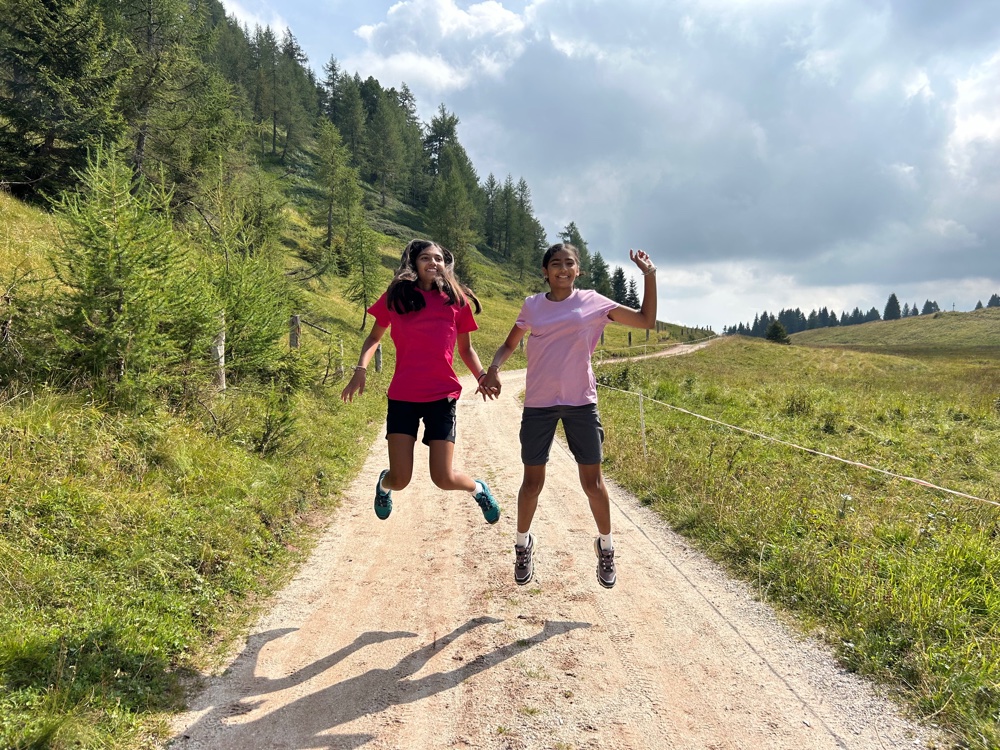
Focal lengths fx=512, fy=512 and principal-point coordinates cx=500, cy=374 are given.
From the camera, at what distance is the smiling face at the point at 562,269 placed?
12.8 feet

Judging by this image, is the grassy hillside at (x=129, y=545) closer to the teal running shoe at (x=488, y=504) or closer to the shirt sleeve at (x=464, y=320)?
the teal running shoe at (x=488, y=504)

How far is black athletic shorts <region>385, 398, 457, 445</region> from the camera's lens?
4.14 m

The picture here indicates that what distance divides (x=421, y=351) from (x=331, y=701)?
94.4 inches

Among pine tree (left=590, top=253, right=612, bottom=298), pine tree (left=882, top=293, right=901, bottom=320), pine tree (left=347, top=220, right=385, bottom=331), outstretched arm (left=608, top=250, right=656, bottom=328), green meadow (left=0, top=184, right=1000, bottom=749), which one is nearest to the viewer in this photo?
green meadow (left=0, top=184, right=1000, bottom=749)

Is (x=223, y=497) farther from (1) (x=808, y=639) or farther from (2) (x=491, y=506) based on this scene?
(1) (x=808, y=639)

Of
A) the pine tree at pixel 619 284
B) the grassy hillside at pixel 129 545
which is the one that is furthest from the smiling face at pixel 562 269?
the pine tree at pixel 619 284

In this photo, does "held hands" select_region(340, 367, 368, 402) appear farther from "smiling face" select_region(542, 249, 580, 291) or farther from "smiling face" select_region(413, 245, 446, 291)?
"smiling face" select_region(542, 249, 580, 291)

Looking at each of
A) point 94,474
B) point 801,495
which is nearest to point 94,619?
point 94,474

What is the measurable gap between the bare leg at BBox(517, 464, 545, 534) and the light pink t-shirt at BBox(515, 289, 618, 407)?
21.9 inches

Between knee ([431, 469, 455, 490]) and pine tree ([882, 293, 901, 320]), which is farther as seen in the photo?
pine tree ([882, 293, 901, 320])

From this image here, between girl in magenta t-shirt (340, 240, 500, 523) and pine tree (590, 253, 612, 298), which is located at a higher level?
pine tree (590, 253, 612, 298)

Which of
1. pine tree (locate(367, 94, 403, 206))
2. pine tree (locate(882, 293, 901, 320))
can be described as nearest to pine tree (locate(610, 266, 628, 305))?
pine tree (locate(367, 94, 403, 206))

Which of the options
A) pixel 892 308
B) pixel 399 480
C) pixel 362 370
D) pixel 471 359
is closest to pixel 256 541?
pixel 399 480

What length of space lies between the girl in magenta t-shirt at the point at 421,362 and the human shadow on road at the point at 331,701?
1.29 meters
